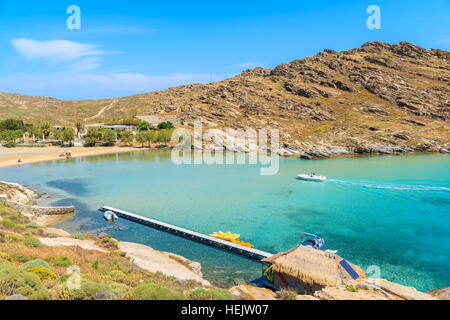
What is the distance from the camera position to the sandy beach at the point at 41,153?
6151cm

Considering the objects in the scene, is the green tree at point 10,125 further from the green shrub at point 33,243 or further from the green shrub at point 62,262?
the green shrub at point 62,262

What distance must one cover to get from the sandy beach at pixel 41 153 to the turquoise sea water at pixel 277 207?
8.25 meters

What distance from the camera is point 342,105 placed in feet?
322

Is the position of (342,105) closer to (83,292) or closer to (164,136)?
(164,136)

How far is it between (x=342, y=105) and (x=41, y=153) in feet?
302

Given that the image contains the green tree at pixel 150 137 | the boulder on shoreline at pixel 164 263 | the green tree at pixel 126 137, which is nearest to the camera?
the boulder on shoreline at pixel 164 263

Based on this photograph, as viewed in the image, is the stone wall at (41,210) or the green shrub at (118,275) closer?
the green shrub at (118,275)

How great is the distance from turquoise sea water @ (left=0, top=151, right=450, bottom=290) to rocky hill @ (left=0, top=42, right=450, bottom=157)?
23249mm

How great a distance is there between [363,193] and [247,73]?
418ft

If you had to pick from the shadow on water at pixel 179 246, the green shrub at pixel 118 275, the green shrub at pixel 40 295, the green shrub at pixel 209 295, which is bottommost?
the shadow on water at pixel 179 246

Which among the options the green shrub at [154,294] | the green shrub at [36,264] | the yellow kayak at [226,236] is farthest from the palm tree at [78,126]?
the green shrub at [154,294]

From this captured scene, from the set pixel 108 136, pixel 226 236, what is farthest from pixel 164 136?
pixel 226 236

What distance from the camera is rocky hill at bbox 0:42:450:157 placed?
7612cm
